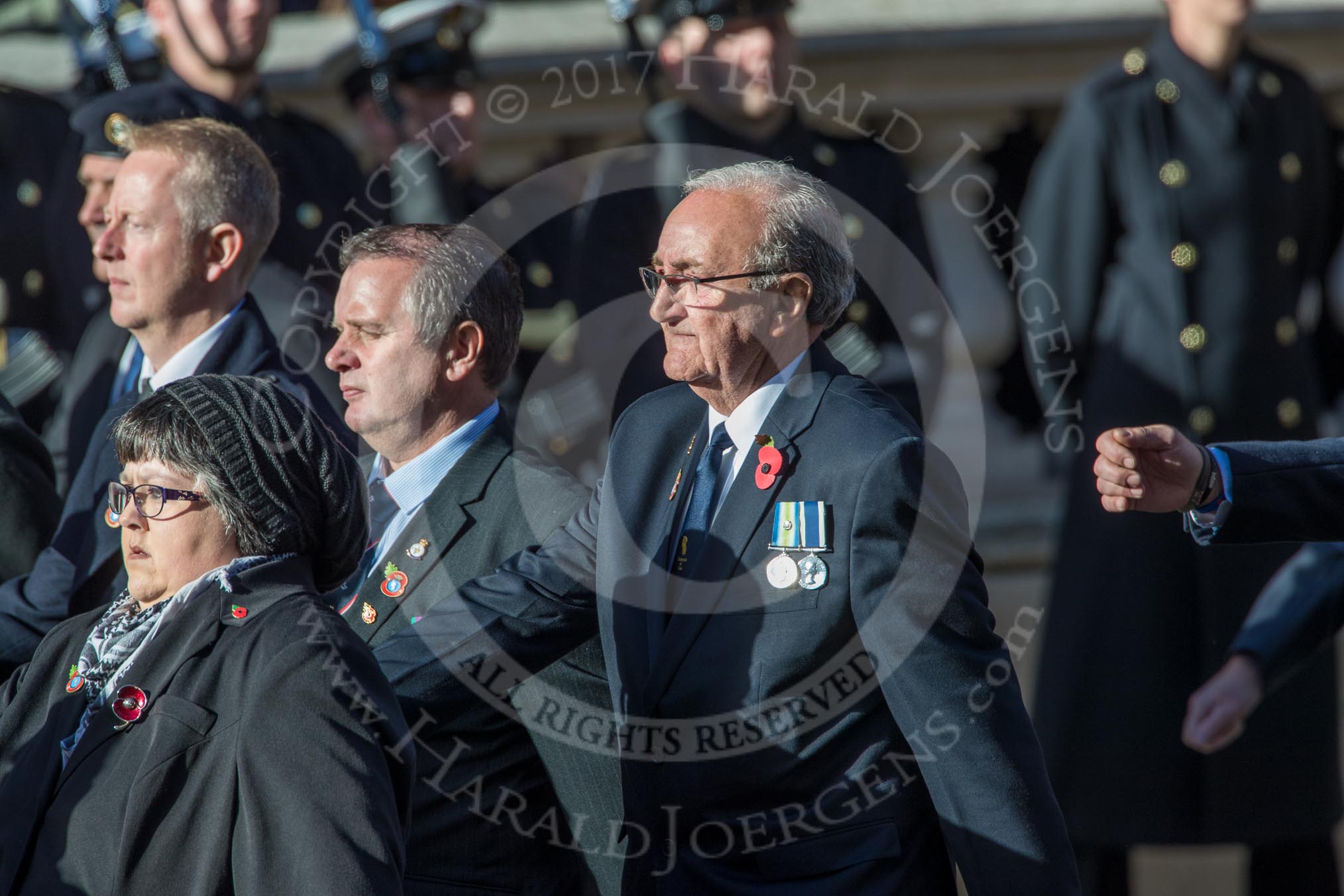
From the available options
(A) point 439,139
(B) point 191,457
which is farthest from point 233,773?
(A) point 439,139

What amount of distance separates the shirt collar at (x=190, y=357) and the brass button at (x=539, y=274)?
1898 millimetres

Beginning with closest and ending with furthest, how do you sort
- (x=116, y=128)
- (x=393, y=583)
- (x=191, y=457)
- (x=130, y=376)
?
(x=191, y=457), (x=393, y=583), (x=130, y=376), (x=116, y=128)

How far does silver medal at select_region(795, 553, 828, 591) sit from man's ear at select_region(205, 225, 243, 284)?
148 cm

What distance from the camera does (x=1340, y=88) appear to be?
6.96 metres

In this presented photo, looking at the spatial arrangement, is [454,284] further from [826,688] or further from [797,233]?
[826,688]

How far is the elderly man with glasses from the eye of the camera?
8.11ft

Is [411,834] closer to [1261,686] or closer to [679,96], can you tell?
[1261,686]

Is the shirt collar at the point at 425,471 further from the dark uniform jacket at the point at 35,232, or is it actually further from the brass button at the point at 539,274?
the brass button at the point at 539,274

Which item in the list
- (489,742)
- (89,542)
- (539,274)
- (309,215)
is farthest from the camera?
(539,274)

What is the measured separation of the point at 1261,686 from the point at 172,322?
2266 mm

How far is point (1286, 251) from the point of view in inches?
174

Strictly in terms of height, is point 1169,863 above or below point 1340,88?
below

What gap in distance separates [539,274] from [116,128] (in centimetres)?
159

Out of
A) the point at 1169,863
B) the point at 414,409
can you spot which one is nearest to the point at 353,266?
the point at 414,409
